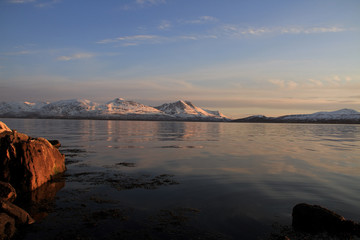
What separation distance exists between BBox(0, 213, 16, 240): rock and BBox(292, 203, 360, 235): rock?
8.78m

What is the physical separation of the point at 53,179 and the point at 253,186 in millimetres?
10766

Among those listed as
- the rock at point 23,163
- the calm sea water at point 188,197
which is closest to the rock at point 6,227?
the calm sea water at point 188,197

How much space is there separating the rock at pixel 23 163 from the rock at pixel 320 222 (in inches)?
446

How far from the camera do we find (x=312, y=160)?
2064cm

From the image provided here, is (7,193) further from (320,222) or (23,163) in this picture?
(320,222)

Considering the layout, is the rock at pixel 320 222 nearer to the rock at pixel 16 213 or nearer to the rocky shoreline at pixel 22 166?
the rock at pixel 16 213

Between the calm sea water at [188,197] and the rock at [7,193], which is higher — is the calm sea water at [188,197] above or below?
→ below

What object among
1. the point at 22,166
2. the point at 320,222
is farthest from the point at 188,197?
the point at 22,166

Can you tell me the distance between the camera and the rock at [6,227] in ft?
23.0

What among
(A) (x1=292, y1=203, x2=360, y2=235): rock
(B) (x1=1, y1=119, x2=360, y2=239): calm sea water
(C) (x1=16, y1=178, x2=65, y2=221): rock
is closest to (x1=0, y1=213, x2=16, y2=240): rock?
(B) (x1=1, y1=119, x2=360, y2=239): calm sea water

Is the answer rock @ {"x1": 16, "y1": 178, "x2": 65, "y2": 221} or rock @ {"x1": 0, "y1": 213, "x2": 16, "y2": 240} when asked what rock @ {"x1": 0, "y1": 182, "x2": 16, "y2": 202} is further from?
rock @ {"x1": 0, "y1": 213, "x2": 16, "y2": 240}

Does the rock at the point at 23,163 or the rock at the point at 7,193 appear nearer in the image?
the rock at the point at 7,193

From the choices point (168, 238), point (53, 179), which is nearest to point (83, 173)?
point (53, 179)

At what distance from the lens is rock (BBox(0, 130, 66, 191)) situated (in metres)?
11.4
